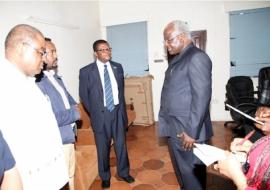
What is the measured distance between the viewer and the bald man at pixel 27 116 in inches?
42.1

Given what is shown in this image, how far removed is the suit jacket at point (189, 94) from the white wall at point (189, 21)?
312cm

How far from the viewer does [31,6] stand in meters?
2.86

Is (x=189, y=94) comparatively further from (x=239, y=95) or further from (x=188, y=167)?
(x=239, y=95)

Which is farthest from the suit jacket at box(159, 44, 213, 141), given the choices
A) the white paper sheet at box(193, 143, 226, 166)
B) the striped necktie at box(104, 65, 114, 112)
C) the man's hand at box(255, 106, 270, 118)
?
the striped necktie at box(104, 65, 114, 112)

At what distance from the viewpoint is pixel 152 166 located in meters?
3.13

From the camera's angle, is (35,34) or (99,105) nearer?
(35,34)

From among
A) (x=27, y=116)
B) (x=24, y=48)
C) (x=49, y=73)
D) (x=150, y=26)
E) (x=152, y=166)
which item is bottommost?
(x=152, y=166)

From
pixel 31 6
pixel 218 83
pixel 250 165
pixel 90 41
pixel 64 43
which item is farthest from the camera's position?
pixel 218 83

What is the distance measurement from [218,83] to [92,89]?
10.5ft

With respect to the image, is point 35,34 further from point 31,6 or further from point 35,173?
point 31,6

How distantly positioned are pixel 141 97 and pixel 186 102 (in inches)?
123

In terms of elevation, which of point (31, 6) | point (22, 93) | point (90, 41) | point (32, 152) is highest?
point (31, 6)

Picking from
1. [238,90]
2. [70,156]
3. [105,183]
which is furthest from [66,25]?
[238,90]

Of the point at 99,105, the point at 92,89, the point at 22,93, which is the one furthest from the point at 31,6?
the point at 22,93
